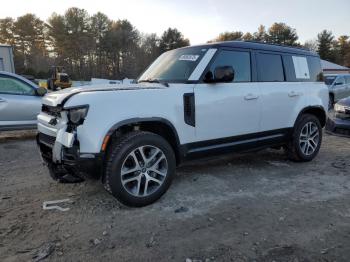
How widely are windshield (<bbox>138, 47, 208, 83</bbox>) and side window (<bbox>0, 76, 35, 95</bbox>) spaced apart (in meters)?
3.99

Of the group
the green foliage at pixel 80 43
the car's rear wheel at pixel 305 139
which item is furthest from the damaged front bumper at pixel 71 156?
the green foliage at pixel 80 43

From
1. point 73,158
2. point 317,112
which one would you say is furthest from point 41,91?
point 317,112

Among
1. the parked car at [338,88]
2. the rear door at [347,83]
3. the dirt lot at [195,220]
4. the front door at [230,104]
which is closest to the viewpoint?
the dirt lot at [195,220]

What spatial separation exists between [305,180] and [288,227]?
5.46ft

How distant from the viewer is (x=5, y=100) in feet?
23.4

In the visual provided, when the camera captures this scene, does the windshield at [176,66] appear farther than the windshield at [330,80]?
No

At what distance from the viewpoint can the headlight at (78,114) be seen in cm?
324

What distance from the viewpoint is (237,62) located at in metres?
4.55

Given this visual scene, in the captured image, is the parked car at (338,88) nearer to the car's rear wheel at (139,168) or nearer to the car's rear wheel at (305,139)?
the car's rear wheel at (305,139)

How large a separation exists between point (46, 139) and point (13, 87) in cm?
449

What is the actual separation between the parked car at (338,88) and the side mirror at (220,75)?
534 inches

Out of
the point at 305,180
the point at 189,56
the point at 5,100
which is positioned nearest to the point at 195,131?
the point at 189,56

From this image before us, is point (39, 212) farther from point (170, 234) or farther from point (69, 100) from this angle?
point (170, 234)

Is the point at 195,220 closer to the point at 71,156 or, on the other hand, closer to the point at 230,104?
the point at 71,156
